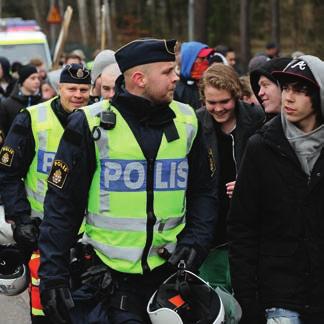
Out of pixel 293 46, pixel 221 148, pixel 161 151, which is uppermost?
pixel 161 151

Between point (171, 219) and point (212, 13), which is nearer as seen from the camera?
point (171, 219)

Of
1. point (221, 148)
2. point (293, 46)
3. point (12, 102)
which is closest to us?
point (221, 148)

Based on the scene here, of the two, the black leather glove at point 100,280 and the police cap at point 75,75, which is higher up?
the police cap at point 75,75

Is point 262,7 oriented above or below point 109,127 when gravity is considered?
below

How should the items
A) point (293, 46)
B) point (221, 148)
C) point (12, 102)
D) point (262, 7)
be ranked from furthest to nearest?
point (262, 7)
point (293, 46)
point (12, 102)
point (221, 148)

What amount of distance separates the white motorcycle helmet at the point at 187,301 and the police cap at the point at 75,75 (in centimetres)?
225

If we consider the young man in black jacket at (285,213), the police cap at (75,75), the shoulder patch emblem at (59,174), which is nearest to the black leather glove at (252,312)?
the young man in black jacket at (285,213)

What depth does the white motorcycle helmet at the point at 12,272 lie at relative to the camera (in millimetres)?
5949

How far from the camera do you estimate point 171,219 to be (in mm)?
4531

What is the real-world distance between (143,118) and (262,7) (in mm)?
47573

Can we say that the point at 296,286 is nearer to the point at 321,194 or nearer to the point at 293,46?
the point at 321,194

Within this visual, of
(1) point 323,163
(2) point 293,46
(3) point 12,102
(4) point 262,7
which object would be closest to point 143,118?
(1) point 323,163

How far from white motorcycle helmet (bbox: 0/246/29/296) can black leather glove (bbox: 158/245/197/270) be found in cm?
169

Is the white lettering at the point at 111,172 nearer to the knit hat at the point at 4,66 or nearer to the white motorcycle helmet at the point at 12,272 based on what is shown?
the white motorcycle helmet at the point at 12,272
